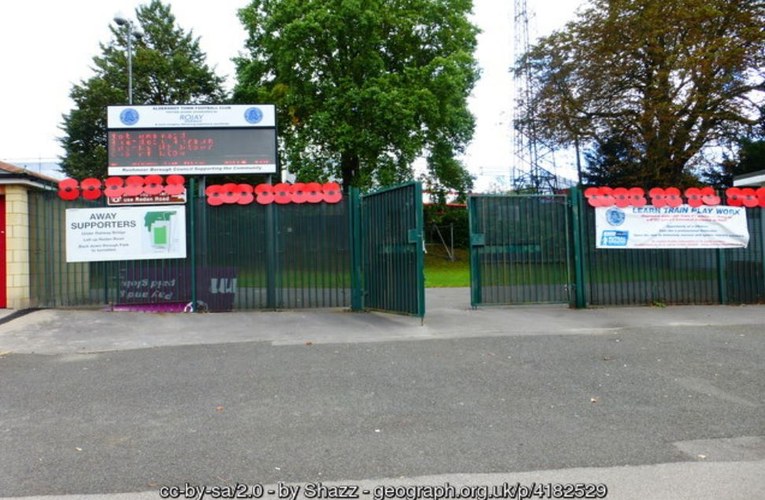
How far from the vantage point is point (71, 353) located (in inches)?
312

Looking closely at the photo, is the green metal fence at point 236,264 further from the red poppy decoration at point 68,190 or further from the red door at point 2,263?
the red door at point 2,263

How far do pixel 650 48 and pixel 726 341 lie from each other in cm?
1930

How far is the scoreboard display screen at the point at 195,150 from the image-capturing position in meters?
Result: 12.2

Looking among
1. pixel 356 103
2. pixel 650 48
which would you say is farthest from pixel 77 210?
pixel 650 48

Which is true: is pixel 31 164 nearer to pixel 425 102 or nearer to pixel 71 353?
pixel 425 102

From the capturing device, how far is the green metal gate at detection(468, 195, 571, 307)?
37.6 ft

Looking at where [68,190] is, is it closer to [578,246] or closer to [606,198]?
[578,246]

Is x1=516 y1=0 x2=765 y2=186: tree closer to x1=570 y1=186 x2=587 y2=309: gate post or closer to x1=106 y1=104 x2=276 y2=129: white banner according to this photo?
x1=570 y1=186 x2=587 y2=309: gate post

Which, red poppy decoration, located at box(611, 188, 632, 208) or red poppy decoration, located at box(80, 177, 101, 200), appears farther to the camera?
red poppy decoration, located at box(611, 188, 632, 208)

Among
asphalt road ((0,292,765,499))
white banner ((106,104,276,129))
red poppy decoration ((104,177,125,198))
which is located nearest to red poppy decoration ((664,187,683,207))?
asphalt road ((0,292,765,499))

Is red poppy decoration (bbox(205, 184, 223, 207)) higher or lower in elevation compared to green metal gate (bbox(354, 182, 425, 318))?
higher

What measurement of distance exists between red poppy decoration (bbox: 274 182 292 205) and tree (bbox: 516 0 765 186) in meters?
17.5

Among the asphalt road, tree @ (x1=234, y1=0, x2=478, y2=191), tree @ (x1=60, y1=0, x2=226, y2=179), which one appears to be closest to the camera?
the asphalt road

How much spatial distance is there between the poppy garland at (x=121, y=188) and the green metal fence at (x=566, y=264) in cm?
571
